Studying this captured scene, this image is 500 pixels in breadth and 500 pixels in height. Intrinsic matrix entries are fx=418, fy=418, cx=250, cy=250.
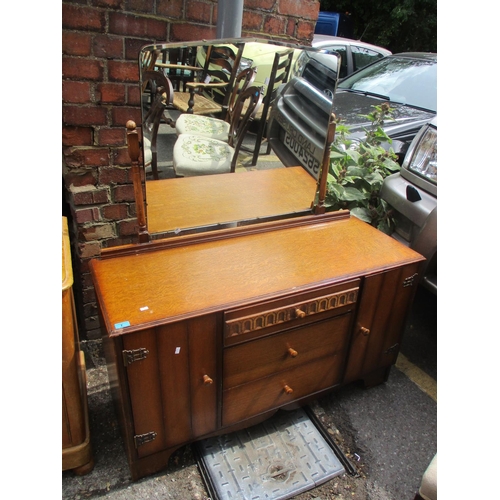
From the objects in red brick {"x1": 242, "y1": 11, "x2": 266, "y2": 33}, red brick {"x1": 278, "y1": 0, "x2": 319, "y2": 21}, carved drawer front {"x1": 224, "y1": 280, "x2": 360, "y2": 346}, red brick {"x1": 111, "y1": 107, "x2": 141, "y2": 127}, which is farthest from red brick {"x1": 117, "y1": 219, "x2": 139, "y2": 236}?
red brick {"x1": 278, "y1": 0, "x2": 319, "y2": 21}

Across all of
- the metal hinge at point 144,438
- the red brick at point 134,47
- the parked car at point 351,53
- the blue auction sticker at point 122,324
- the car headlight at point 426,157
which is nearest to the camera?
the blue auction sticker at point 122,324

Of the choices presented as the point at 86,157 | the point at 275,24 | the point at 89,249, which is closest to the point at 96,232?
the point at 89,249

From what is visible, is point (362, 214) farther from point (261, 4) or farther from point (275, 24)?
point (261, 4)

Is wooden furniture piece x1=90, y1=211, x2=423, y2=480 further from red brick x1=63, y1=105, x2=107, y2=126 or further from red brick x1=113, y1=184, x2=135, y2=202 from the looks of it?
red brick x1=63, y1=105, x2=107, y2=126

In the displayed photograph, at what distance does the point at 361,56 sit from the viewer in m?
6.20

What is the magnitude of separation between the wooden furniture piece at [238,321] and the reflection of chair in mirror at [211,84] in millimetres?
538

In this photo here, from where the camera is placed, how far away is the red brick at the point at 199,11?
173cm

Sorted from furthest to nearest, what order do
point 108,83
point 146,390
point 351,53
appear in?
1. point 351,53
2. point 108,83
3. point 146,390

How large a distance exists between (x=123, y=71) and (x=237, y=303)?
1.03 meters

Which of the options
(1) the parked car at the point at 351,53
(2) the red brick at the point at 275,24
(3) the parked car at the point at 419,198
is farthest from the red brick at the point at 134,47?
(1) the parked car at the point at 351,53

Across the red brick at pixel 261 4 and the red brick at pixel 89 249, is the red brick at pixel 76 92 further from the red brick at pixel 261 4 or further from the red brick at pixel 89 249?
the red brick at pixel 261 4

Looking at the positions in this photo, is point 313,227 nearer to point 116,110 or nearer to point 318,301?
point 318,301

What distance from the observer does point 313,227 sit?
2045 mm

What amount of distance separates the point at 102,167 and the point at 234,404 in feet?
3.84
